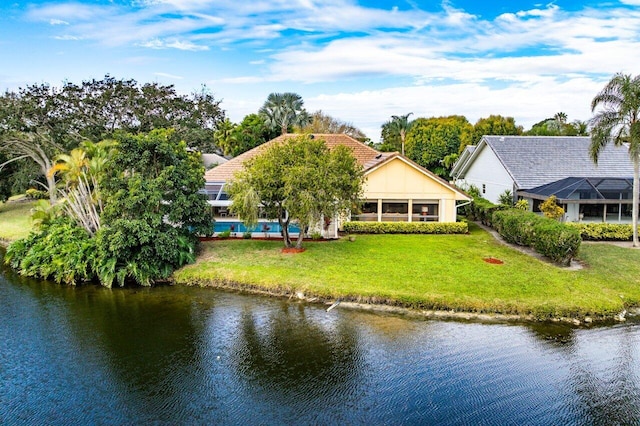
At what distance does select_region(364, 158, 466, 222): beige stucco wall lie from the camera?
28.4 meters

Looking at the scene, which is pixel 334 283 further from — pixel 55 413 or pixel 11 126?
pixel 11 126

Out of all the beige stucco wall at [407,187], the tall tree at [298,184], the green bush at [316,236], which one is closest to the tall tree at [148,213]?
the tall tree at [298,184]

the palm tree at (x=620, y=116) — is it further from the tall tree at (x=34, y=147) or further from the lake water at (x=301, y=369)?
the tall tree at (x=34, y=147)

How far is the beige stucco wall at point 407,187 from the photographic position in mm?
28359

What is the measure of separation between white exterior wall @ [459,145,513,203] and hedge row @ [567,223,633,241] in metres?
6.50

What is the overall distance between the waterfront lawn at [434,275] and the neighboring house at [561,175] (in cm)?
521

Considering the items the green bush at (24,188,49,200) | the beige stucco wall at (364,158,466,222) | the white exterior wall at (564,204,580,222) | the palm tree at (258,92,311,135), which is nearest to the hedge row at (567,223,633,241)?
the white exterior wall at (564,204,580,222)

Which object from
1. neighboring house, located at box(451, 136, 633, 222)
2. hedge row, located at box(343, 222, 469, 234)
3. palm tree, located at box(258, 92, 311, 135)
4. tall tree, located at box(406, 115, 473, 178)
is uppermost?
palm tree, located at box(258, 92, 311, 135)

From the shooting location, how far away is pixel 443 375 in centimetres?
1183

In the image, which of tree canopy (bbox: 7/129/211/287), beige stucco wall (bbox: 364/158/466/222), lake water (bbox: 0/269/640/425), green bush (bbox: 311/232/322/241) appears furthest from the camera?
beige stucco wall (bbox: 364/158/466/222)

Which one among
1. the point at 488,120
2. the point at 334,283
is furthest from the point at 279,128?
the point at 334,283

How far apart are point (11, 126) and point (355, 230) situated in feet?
96.9

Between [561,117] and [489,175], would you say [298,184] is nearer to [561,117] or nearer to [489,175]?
[489,175]

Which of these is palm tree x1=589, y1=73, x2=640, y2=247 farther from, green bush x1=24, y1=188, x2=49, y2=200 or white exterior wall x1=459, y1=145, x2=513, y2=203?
green bush x1=24, y1=188, x2=49, y2=200
